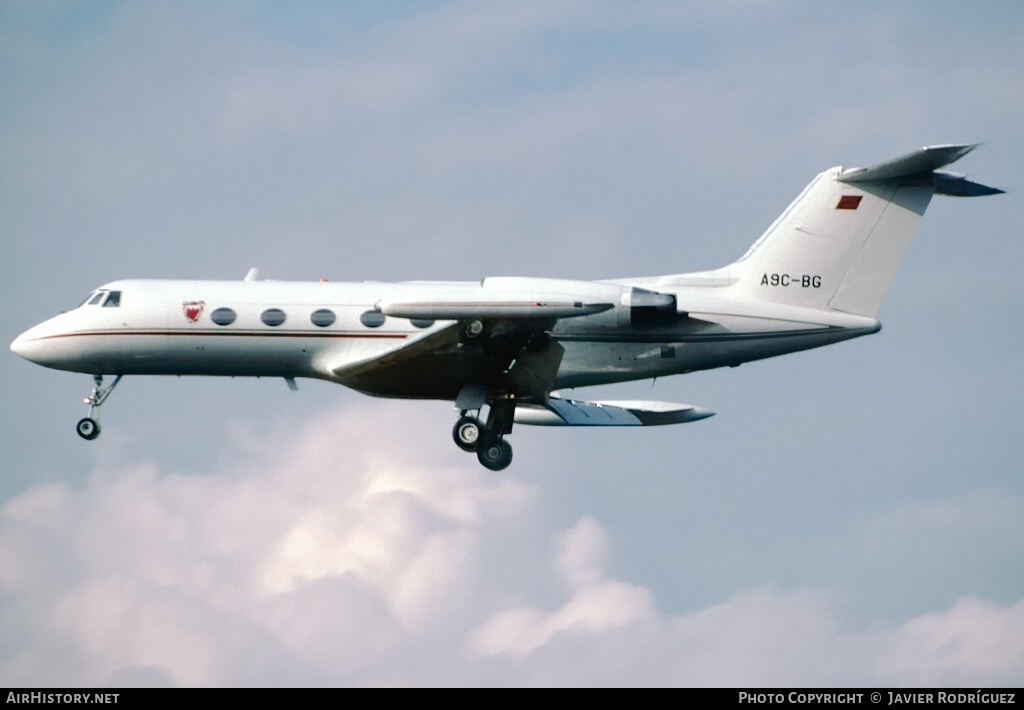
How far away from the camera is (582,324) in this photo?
31.3 metres

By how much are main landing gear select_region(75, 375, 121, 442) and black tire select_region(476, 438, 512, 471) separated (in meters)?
7.71

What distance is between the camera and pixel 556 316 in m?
27.9

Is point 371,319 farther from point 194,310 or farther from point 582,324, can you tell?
point 582,324

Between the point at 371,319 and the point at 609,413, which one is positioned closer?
the point at 371,319

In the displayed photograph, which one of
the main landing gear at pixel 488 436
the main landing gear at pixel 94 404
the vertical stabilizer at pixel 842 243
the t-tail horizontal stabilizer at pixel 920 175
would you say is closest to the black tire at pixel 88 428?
the main landing gear at pixel 94 404

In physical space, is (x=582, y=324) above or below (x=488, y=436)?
above

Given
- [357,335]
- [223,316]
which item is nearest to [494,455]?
[357,335]

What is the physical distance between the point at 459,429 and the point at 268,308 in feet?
14.4

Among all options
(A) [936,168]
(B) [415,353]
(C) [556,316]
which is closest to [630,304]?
(C) [556,316]

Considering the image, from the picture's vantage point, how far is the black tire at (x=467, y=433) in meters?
31.7

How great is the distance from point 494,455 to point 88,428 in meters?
8.42

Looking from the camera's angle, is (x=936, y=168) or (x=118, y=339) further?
(x=118, y=339)
